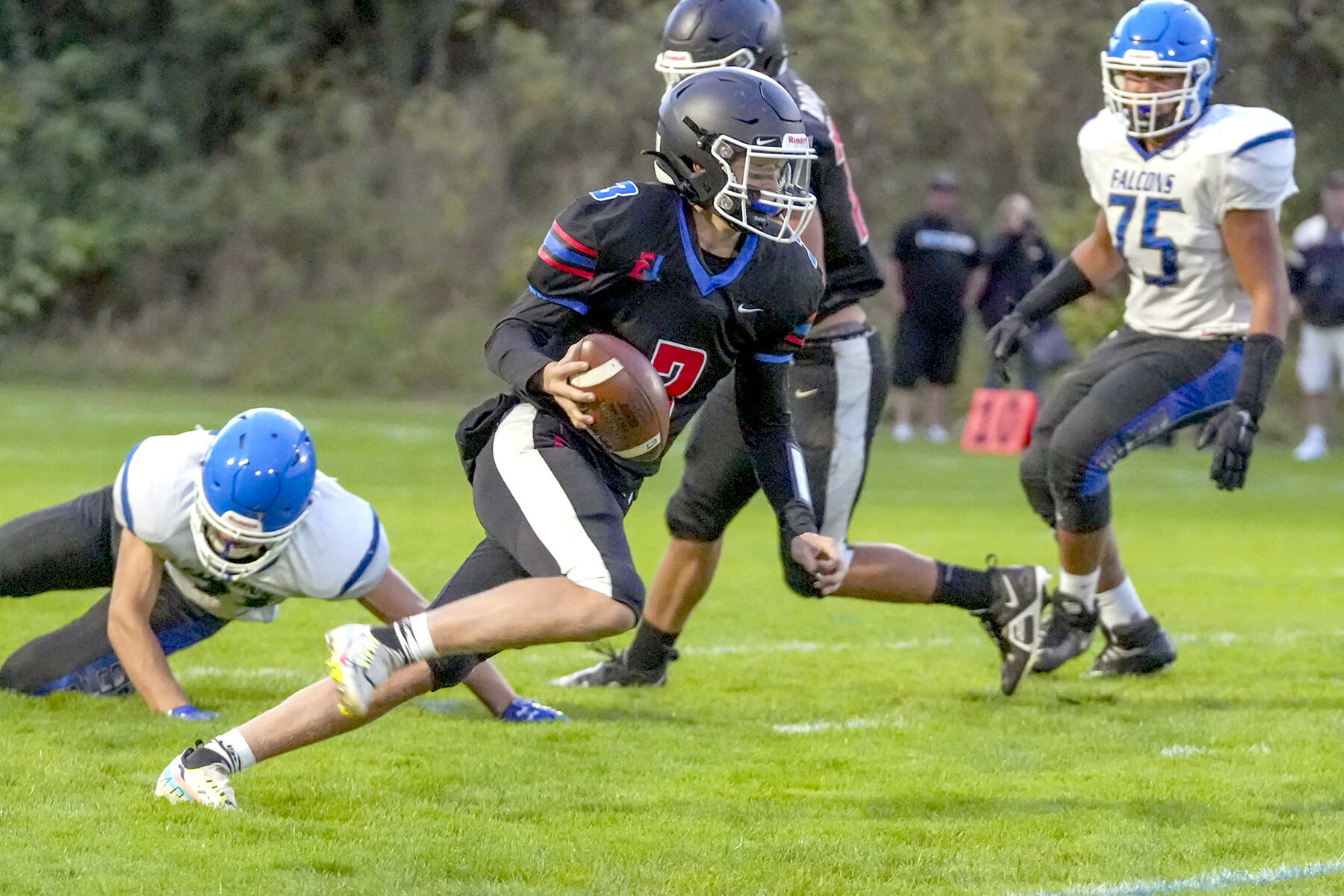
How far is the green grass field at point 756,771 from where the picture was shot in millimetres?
3064

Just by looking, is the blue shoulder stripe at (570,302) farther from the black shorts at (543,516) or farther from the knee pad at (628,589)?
the knee pad at (628,589)

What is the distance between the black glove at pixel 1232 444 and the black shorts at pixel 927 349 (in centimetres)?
861

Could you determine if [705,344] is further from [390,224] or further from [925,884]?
[390,224]

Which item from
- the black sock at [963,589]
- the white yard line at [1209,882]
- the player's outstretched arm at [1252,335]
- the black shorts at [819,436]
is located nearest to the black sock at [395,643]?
the white yard line at [1209,882]

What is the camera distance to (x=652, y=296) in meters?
3.43

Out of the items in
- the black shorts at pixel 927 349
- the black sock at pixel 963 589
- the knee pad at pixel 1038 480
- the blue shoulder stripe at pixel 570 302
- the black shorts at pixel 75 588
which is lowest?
the black shorts at pixel 927 349

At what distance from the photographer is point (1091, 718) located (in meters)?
4.51

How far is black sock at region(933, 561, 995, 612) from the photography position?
4.74m

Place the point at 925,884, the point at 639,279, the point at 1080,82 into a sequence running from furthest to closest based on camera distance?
1. the point at 1080,82
2. the point at 639,279
3. the point at 925,884

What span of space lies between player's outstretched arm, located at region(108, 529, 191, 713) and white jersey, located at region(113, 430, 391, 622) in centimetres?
5

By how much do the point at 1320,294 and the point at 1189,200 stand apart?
25.8 ft

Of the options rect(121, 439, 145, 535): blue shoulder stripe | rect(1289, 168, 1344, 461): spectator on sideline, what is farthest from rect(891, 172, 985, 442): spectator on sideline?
rect(121, 439, 145, 535): blue shoulder stripe

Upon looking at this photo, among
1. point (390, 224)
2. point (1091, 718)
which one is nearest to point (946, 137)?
point (390, 224)

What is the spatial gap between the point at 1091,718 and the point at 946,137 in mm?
14277
